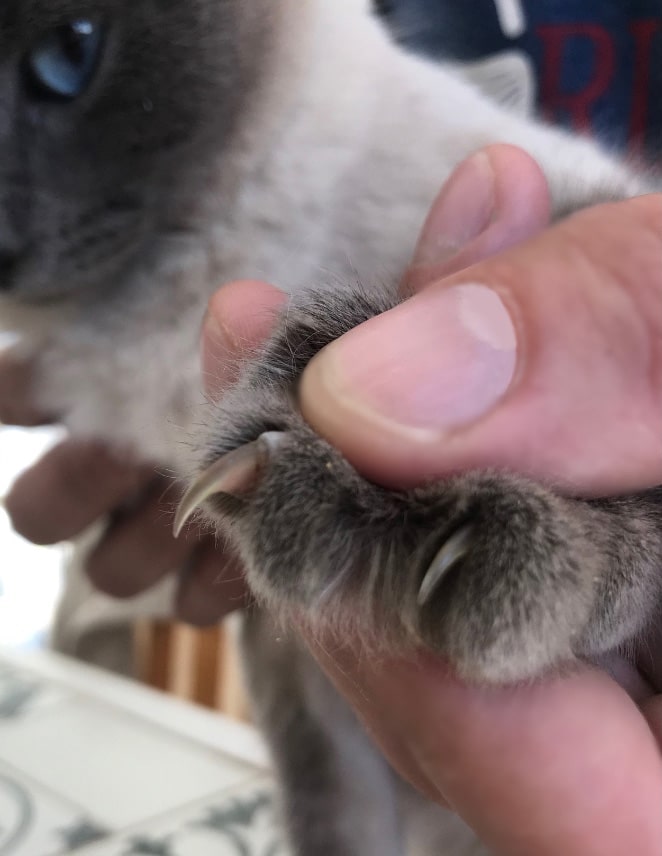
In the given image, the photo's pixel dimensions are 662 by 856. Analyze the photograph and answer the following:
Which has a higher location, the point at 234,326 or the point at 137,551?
the point at 234,326

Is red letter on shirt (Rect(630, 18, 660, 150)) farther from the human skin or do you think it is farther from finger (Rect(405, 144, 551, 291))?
the human skin

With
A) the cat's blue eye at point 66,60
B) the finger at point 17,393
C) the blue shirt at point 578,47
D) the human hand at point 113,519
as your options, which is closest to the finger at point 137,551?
the human hand at point 113,519

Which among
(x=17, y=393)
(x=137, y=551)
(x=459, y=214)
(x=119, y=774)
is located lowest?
(x=119, y=774)

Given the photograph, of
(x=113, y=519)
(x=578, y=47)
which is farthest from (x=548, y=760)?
(x=578, y=47)

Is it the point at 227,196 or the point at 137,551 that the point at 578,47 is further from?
the point at 137,551

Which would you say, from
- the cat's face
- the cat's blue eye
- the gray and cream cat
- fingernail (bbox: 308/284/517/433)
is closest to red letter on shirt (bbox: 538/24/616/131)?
the gray and cream cat

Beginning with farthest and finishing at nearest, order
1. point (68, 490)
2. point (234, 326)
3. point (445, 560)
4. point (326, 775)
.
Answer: point (68, 490) < point (326, 775) < point (234, 326) < point (445, 560)

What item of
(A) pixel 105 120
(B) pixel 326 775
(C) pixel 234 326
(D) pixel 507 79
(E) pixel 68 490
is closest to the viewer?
(C) pixel 234 326

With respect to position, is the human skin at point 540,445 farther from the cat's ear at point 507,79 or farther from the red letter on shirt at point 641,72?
the red letter on shirt at point 641,72

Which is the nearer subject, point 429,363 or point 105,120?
point 429,363
